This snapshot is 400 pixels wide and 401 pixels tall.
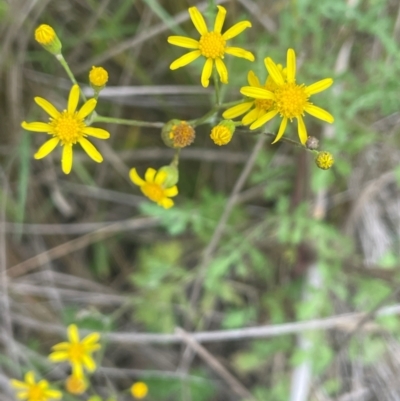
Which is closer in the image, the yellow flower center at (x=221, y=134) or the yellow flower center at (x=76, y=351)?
the yellow flower center at (x=221, y=134)

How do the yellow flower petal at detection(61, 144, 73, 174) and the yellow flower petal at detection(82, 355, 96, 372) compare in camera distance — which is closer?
the yellow flower petal at detection(61, 144, 73, 174)

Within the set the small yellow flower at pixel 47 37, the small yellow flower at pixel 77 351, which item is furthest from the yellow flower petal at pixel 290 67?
the small yellow flower at pixel 77 351

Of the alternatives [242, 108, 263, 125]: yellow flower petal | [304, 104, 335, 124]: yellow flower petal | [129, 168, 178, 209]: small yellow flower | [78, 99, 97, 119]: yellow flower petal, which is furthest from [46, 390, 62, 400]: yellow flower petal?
[304, 104, 335, 124]: yellow flower petal

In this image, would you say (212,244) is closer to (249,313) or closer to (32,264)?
(249,313)

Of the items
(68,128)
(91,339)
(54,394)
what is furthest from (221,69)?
(54,394)

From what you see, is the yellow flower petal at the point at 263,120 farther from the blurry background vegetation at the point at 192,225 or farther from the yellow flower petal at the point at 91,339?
the yellow flower petal at the point at 91,339

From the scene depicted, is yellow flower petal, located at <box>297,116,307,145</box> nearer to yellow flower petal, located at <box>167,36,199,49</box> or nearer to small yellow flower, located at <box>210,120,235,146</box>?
small yellow flower, located at <box>210,120,235,146</box>
